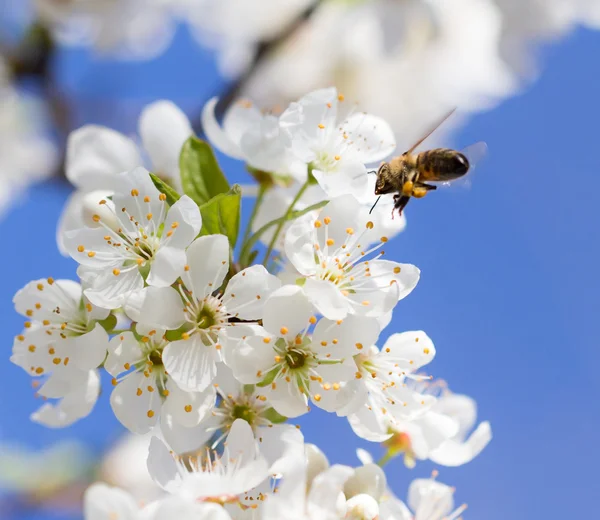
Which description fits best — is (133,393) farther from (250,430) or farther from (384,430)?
(384,430)

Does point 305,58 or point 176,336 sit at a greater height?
point 305,58

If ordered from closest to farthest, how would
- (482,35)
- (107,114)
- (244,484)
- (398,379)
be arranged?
(244,484) → (398,379) → (107,114) → (482,35)

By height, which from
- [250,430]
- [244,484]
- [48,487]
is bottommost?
[244,484]

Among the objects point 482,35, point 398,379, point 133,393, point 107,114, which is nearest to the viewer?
point 133,393

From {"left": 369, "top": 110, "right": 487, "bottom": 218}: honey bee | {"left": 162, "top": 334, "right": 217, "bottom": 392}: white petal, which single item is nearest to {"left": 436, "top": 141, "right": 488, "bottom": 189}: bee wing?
{"left": 369, "top": 110, "right": 487, "bottom": 218}: honey bee

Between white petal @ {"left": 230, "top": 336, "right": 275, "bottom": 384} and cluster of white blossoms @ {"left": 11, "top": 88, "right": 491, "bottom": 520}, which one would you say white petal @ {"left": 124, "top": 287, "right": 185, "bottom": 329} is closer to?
cluster of white blossoms @ {"left": 11, "top": 88, "right": 491, "bottom": 520}

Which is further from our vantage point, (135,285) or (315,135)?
(315,135)

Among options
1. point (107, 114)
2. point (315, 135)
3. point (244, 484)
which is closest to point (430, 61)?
point (107, 114)
